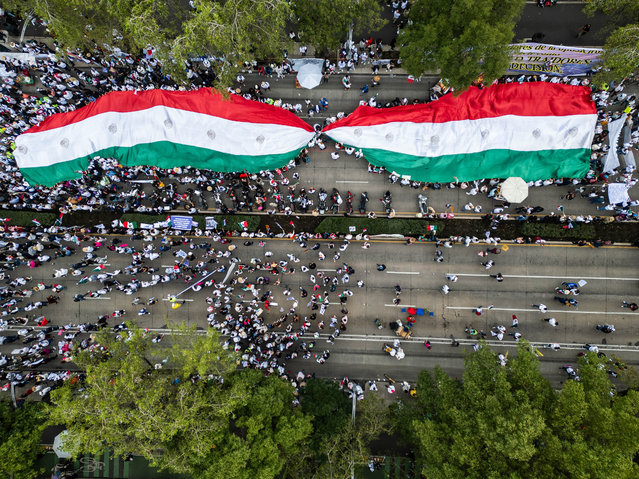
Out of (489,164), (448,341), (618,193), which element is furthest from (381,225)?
(618,193)

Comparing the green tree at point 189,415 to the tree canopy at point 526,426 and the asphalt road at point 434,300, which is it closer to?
the asphalt road at point 434,300

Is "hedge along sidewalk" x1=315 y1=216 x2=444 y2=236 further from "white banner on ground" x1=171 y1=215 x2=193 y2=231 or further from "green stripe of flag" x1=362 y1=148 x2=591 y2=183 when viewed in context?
"white banner on ground" x1=171 y1=215 x2=193 y2=231

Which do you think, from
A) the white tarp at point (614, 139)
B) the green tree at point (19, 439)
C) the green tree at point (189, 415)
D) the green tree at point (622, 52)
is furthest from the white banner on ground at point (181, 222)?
the white tarp at point (614, 139)

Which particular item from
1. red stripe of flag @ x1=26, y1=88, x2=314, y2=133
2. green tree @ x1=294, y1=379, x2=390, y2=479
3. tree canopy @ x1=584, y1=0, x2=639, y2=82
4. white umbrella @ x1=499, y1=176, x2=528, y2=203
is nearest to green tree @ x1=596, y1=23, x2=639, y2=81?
tree canopy @ x1=584, y1=0, x2=639, y2=82

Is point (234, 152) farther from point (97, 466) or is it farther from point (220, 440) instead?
point (97, 466)

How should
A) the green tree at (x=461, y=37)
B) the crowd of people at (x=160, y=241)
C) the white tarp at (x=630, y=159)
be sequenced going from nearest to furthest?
the green tree at (x=461, y=37) < the white tarp at (x=630, y=159) < the crowd of people at (x=160, y=241)

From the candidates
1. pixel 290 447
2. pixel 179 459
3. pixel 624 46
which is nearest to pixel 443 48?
pixel 624 46
